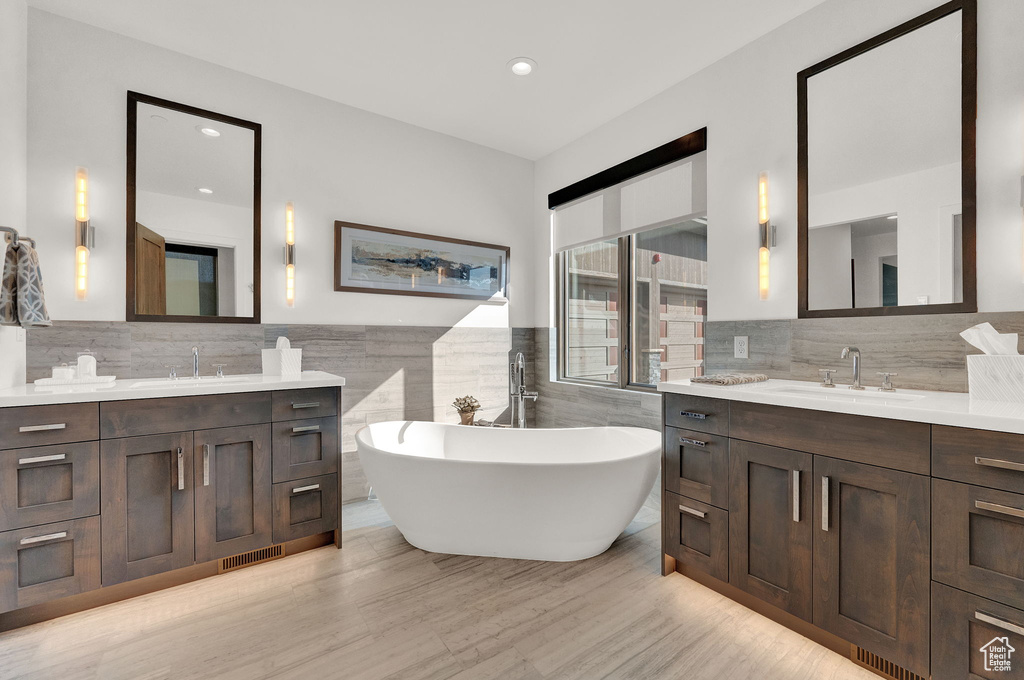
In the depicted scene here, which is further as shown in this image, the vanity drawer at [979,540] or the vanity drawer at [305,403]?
the vanity drawer at [305,403]

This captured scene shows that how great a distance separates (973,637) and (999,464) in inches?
20.0

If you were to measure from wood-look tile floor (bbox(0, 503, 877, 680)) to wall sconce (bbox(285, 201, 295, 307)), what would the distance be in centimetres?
154

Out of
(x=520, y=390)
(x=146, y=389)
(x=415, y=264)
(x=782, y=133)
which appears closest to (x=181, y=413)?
(x=146, y=389)

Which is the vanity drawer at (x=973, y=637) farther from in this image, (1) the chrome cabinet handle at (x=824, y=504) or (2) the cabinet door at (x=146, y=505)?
(2) the cabinet door at (x=146, y=505)

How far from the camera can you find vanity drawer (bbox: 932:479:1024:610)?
1.24 m

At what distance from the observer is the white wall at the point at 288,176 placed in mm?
2293

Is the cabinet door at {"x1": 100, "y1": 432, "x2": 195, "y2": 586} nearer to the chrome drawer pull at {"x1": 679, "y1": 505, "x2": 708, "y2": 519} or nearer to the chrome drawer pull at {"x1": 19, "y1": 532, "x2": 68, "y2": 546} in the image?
the chrome drawer pull at {"x1": 19, "y1": 532, "x2": 68, "y2": 546}

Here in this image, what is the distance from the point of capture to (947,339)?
1.83 meters

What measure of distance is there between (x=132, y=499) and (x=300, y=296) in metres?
1.40

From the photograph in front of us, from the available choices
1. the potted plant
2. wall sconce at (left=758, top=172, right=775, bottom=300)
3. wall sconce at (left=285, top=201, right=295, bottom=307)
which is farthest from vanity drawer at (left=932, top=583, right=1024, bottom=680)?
wall sconce at (left=285, top=201, right=295, bottom=307)

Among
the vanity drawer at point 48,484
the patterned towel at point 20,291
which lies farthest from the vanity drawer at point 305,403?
the patterned towel at point 20,291

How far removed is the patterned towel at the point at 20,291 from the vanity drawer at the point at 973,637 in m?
3.38

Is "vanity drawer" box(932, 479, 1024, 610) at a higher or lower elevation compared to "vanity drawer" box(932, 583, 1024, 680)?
higher

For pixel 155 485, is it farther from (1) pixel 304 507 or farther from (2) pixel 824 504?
(2) pixel 824 504
